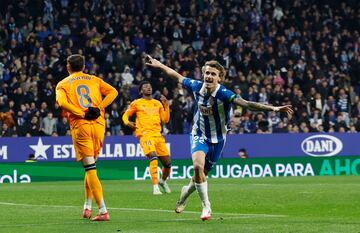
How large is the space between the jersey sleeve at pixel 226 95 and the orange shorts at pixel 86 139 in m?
1.93

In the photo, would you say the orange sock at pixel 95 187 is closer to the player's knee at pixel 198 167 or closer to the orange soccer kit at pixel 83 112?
the orange soccer kit at pixel 83 112

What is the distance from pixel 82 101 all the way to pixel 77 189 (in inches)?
406

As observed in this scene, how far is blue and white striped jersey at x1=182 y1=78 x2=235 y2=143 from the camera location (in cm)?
1414

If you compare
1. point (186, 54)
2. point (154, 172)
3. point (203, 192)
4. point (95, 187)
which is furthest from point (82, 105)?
point (186, 54)

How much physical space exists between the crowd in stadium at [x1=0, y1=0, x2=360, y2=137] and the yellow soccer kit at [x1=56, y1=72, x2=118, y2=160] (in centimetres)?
1844

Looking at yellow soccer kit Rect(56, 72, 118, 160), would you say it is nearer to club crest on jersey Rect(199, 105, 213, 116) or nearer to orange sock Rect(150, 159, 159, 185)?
club crest on jersey Rect(199, 105, 213, 116)

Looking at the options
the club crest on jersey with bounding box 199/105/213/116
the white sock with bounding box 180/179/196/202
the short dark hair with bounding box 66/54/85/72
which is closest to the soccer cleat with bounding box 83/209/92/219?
the white sock with bounding box 180/179/196/202

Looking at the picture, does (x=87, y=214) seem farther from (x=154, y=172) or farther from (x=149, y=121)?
(x=149, y=121)

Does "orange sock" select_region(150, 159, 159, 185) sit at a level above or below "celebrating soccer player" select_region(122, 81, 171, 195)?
below

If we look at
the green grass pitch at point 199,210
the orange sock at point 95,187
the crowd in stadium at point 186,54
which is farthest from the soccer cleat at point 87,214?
the crowd in stadium at point 186,54

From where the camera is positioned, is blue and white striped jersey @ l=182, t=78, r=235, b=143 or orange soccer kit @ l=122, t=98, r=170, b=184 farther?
orange soccer kit @ l=122, t=98, r=170, b=184

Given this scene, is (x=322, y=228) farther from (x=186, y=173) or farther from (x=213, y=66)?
(x=186, y=173)

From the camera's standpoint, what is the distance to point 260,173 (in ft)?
107

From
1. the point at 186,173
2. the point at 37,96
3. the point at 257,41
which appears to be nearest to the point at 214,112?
the point at 186,173
